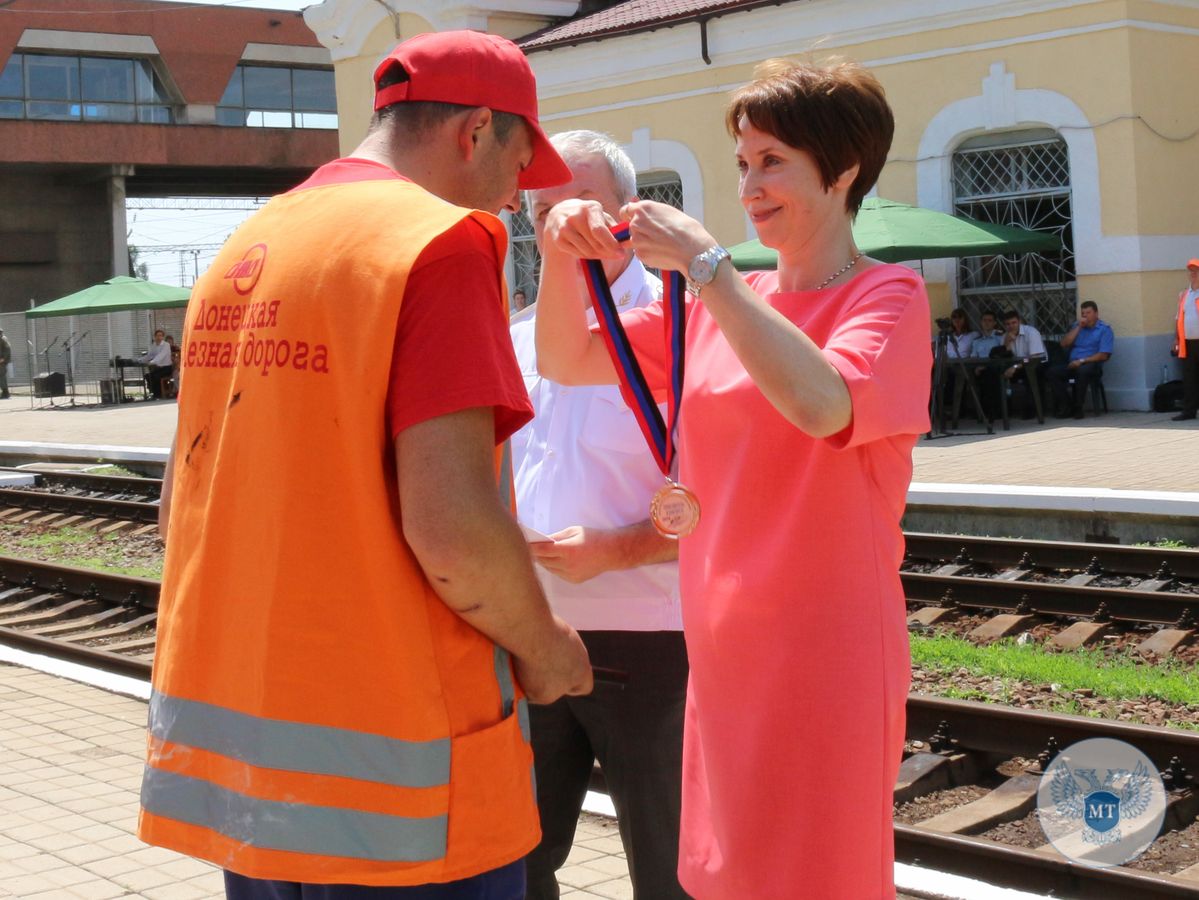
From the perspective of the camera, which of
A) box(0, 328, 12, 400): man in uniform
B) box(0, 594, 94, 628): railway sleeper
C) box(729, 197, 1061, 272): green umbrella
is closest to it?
box(0, 594, 94, 628): railway sleeper

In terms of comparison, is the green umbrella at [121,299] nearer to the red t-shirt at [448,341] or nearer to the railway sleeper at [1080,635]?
the railway sleeper at [1080,635]

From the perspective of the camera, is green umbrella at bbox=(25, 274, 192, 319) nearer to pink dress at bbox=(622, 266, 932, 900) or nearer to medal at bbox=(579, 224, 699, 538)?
medal at bbox=(579, 224, 699, 538)

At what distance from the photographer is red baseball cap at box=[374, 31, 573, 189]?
7.88ft

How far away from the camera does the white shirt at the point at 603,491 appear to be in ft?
10.5

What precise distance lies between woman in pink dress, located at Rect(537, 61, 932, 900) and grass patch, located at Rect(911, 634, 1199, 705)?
14.8ft

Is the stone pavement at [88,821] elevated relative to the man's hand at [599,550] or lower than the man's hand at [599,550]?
lower

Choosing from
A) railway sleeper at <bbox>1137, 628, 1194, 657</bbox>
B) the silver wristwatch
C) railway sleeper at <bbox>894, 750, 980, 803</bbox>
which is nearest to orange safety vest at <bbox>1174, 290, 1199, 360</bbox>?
railway sleeper at <bbox>1137, 628, 1194, 657</bbox>

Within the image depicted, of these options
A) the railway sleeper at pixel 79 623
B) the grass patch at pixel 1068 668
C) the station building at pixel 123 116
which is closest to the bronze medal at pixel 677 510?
the grass patch at pixel 1068 668

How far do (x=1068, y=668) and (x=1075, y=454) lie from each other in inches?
298

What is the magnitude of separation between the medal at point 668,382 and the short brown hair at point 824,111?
0.30 metres

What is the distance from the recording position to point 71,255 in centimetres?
4697

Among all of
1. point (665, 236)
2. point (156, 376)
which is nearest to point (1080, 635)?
point (665, 236)

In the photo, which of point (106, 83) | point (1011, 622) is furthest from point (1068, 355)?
point (106, 83)

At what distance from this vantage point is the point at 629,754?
314 cm
